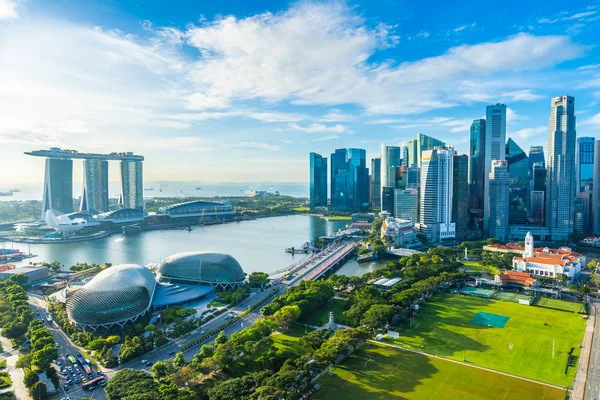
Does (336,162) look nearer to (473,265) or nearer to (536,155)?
(536,155)

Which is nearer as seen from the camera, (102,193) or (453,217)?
(453,217)

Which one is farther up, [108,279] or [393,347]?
[108,279]

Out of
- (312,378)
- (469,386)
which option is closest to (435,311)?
(469,386)

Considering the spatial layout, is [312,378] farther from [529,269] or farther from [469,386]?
[529,269]

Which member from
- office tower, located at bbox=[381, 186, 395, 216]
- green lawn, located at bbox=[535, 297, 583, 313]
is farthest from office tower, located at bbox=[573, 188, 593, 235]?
green lawn, located at bbox=[535, 297, 583, 313]

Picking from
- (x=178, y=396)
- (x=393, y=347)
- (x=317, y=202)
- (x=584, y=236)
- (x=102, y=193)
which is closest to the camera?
(x=178, y=396)
